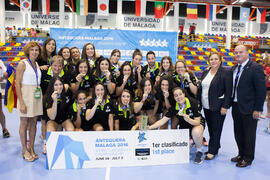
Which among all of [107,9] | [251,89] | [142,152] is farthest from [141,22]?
[142,152]

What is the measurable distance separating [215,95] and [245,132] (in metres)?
0.66

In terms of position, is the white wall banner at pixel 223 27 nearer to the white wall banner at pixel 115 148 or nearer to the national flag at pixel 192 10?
the national flag at pixel 192 10

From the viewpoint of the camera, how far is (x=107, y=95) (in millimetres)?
3273

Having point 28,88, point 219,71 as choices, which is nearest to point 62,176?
point 28,88

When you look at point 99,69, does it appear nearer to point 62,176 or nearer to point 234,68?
point 62,176

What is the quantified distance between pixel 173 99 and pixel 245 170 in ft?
4.61

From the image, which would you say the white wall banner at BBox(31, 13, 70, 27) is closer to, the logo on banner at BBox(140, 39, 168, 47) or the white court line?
the logo on banner at BBox(140, 39, 168, 47)

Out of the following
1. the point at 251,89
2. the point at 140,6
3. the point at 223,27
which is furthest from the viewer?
the point at 223,27

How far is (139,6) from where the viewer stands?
11.1 metres

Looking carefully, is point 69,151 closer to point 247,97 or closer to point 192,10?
point 247,97

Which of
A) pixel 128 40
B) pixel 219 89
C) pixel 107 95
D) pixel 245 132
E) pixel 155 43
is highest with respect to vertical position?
pixel 128 40

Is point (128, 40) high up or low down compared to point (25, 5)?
down

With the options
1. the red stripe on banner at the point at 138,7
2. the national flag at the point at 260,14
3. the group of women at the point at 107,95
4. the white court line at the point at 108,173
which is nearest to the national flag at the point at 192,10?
the red stripe on banner at the point at 138,7

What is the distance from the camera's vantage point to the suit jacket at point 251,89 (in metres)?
2.69
